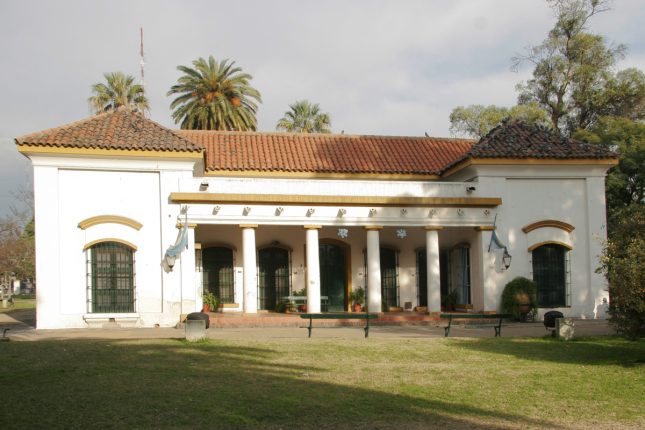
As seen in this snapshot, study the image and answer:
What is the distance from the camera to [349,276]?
942 inches

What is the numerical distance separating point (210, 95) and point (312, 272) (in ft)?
71.4

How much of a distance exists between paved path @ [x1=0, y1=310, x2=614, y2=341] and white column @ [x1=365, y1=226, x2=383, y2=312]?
1.41 m

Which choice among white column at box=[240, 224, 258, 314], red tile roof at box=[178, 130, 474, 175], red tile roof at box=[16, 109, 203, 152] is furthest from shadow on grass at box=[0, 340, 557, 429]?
red tile roof at box=[178, 130, 474, 175]

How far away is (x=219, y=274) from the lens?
22969mm

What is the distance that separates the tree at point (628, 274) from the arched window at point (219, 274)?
13042mm

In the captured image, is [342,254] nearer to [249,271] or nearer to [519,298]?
[249,271]

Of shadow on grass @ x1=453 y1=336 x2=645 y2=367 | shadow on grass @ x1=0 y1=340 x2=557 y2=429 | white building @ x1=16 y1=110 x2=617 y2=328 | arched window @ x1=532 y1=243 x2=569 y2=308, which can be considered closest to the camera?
shadow on grass @ x1=0 y1=340 x2=557 y2=429

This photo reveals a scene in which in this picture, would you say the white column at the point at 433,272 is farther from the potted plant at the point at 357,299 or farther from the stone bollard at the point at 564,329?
the stone bollard at the point at 564,329

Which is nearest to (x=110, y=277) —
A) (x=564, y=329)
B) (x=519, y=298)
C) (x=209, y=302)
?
(x=209, y=302)

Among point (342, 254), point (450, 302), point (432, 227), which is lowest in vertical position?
point (450, 302)

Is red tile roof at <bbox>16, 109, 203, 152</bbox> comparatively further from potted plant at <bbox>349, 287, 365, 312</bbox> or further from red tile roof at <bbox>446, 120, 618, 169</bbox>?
red tile roof at <bbox>446, 120, 618, 169</bbox>

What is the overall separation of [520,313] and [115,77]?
112 feet

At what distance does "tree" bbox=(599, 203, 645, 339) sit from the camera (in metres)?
12.2

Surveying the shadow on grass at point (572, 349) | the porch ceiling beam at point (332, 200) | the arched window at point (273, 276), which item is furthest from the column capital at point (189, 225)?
the shadow on grass at point (572, 349)
